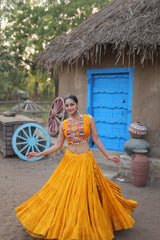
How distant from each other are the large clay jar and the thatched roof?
1853 millimetres

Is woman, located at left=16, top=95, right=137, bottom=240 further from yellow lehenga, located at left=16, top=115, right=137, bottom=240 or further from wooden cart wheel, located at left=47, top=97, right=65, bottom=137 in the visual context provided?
wooden cart wheel, located at left=47, top=97, right=65, bottom=137

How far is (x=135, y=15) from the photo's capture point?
573 cm

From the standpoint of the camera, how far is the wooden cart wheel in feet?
25.1

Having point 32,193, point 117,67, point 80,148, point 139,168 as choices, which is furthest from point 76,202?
point 117,67

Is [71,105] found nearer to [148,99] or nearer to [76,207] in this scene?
[76,207]

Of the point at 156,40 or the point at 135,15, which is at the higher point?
the point at 135,15

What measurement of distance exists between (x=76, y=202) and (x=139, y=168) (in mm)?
2474

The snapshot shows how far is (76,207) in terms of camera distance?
2.64 meters

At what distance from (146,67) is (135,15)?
1.21 metres

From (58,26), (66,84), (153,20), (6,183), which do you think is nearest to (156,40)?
(153,20)

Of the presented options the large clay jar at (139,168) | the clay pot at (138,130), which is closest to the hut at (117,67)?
the clay pot at (138,130)

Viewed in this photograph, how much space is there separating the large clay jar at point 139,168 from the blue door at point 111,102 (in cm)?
113

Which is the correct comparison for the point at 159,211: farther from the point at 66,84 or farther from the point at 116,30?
the point at 66,84

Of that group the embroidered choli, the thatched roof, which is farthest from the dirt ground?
the thatched roof
